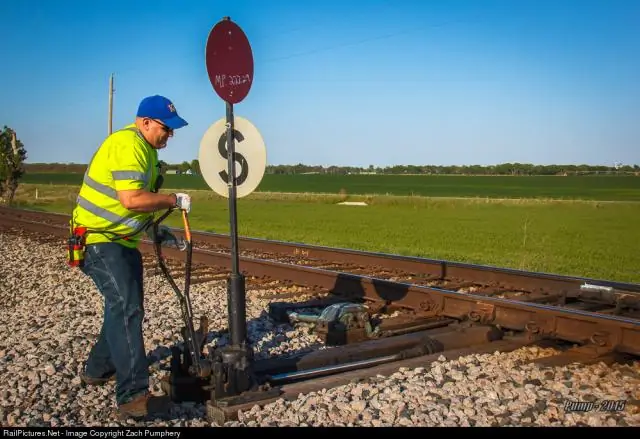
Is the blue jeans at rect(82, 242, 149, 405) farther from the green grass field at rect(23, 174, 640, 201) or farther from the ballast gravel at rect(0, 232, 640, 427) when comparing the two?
the green grass field at rect(23, 174, 640, 201)

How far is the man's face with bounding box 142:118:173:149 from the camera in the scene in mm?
4754

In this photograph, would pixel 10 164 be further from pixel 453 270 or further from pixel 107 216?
pixel 107 216

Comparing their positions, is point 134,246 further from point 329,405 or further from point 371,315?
point 371,315

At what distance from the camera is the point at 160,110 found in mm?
4734

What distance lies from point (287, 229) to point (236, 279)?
1740cm

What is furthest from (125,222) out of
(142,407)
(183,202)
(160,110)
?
(142,407)

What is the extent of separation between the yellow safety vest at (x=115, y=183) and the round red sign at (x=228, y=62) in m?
0.77

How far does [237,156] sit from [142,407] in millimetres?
2041

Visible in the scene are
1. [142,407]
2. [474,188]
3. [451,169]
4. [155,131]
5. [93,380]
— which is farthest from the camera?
[451,169]

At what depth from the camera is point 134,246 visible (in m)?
4.92

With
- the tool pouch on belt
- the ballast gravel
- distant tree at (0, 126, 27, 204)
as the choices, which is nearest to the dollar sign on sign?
the tool pouch on belt

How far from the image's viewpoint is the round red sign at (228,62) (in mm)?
5152

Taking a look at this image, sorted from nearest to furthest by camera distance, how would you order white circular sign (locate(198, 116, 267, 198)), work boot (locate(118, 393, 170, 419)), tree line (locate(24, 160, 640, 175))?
work boot (locate(118, 393, 170, 419))
white circular sign (locate(198, 116, 267, 198))
tree line (locate(24, 160, 640, 175))

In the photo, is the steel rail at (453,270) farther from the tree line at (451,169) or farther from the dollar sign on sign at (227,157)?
the tree line at (451,169)
